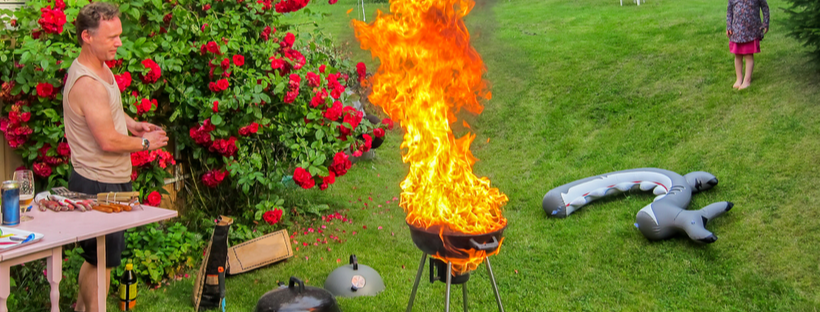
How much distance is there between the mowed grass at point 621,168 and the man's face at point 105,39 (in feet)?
6.01

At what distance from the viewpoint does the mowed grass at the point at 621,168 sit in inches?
180

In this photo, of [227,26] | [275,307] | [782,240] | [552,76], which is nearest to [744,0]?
[552,76]

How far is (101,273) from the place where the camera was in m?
3.16

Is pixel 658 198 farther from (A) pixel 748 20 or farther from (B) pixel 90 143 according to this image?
(B) pixel 90 143

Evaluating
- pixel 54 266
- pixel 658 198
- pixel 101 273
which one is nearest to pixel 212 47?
pixel 101 273

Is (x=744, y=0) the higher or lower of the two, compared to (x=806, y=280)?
higher

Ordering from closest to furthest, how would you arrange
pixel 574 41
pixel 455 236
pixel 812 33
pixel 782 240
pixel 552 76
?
pixel 455 236
pixel 782 240
pixel 812 33
pixel 552 76
pixel 574 41

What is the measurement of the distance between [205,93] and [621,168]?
4399mm

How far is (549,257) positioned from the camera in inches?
212

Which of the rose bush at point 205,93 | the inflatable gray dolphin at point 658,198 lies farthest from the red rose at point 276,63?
the inflatable gray dolphin at point 658,198

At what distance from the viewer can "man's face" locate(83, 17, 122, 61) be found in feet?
10.5

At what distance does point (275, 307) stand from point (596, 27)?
9.88 metres

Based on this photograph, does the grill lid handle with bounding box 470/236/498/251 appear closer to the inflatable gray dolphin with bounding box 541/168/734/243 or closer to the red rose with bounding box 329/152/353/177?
the red rose with bounding box 329/152/353/177

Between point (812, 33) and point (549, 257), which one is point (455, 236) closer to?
point (549, 257)
